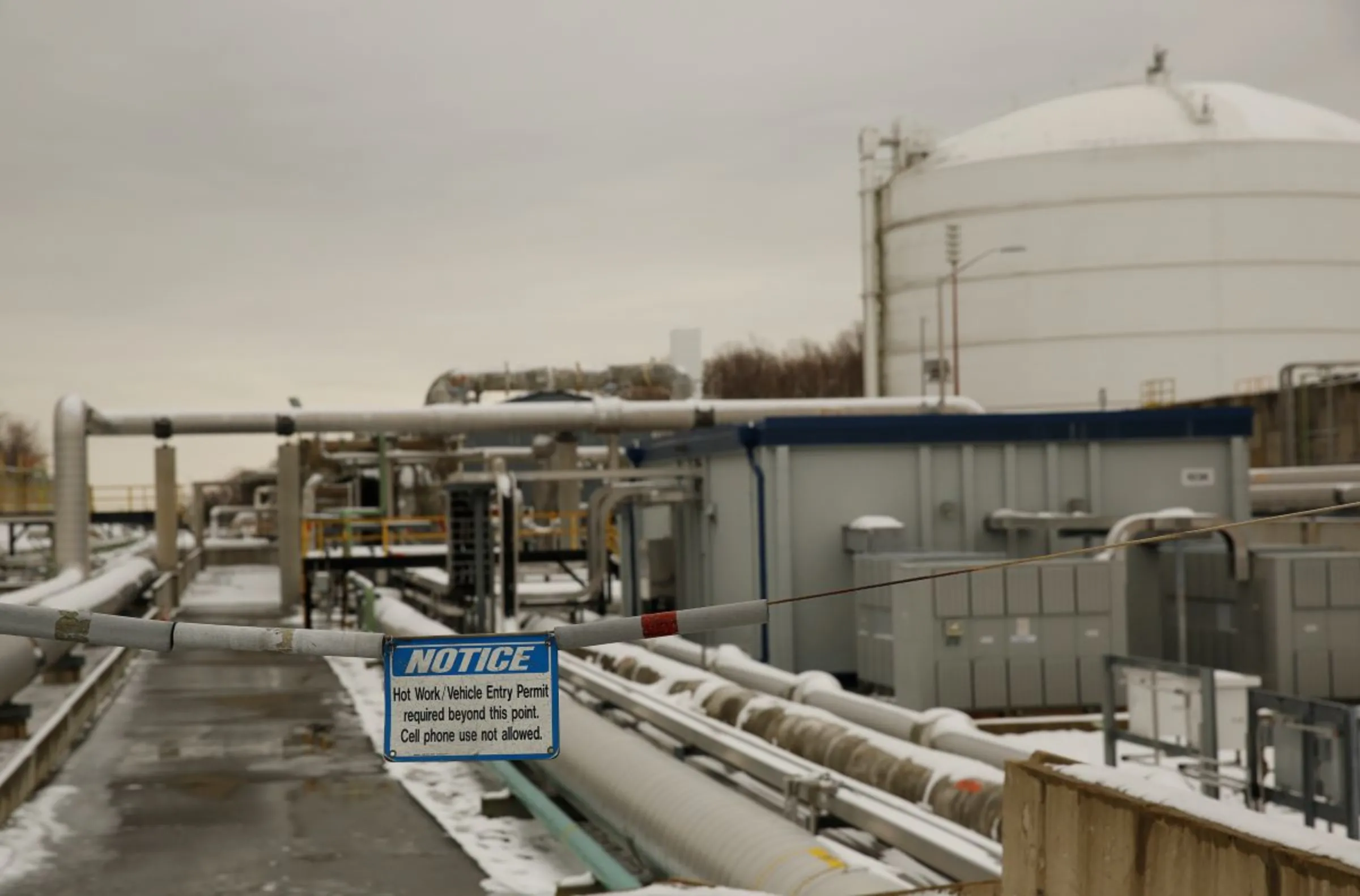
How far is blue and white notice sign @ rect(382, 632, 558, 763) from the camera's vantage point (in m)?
6.28

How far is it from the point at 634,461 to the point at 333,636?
24213 mm

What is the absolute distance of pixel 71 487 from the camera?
103 ft

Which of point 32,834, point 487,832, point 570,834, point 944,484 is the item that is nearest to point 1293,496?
point 944,484

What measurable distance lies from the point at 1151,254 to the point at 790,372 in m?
68.7

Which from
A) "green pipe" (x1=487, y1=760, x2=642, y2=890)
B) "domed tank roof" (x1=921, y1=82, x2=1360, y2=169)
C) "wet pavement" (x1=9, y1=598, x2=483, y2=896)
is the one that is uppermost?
"domed tank roof" (x1=921, y1=82, x2=1360, y2=169)

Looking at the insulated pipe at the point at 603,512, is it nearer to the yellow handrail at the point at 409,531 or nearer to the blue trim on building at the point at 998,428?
the yellow handrail at the point at 409,531

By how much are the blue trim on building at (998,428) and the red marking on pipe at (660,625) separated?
14.8 metres

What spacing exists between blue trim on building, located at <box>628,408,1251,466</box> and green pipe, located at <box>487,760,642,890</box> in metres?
7.25

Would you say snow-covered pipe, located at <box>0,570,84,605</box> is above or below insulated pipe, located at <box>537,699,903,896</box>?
above

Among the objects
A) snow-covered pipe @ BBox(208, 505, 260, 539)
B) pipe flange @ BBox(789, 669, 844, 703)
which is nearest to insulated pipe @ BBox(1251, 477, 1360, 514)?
pipe flange @ BBox(789, 669, 844, 703)

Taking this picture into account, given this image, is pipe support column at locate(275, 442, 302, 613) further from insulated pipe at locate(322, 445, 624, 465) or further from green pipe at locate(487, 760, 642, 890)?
green pipe at locate(487, 760, 642, 890)

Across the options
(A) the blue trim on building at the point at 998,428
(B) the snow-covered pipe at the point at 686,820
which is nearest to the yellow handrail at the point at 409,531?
(A) the blue trim on building at the point at 998,428

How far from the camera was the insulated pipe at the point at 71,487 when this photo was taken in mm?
31203

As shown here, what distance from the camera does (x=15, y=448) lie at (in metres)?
136
